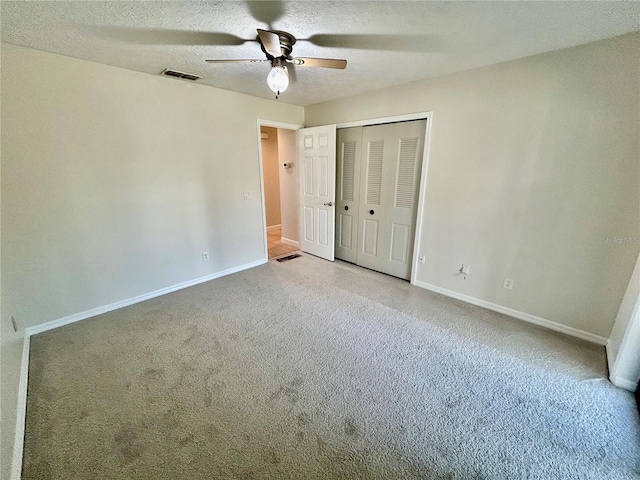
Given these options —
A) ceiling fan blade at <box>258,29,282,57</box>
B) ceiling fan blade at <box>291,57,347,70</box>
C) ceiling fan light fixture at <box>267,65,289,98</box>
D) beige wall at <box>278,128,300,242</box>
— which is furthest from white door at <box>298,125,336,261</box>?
ceiling fan blade at <box>258,29,282,57</box>

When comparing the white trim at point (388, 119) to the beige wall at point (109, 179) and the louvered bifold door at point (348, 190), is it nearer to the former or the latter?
the louvered bifold door at point (348, 190)

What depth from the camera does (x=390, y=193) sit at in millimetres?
3385

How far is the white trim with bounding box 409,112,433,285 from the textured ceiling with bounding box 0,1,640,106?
1.97 feet

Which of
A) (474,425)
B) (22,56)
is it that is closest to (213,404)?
(474,425)

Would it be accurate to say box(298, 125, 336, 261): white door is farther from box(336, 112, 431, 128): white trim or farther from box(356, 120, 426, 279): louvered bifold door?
box(356, 120, 426, 279): louvered bifold door

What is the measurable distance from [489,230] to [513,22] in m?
1.71

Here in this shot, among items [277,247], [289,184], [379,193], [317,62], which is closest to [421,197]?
[379,193]

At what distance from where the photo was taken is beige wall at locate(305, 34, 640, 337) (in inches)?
77.2

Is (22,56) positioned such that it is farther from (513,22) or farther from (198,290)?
(513,22)

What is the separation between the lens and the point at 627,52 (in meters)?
1.84

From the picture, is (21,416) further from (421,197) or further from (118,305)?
(421,197)

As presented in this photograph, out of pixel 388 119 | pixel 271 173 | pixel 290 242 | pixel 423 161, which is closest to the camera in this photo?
pixel 423 161

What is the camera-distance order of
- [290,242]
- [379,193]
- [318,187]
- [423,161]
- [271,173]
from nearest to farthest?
1. [423,161]
2. [379,193]
3. [318,187]
4. [290,242]
5. [271,173]

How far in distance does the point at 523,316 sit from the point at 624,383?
834mm
